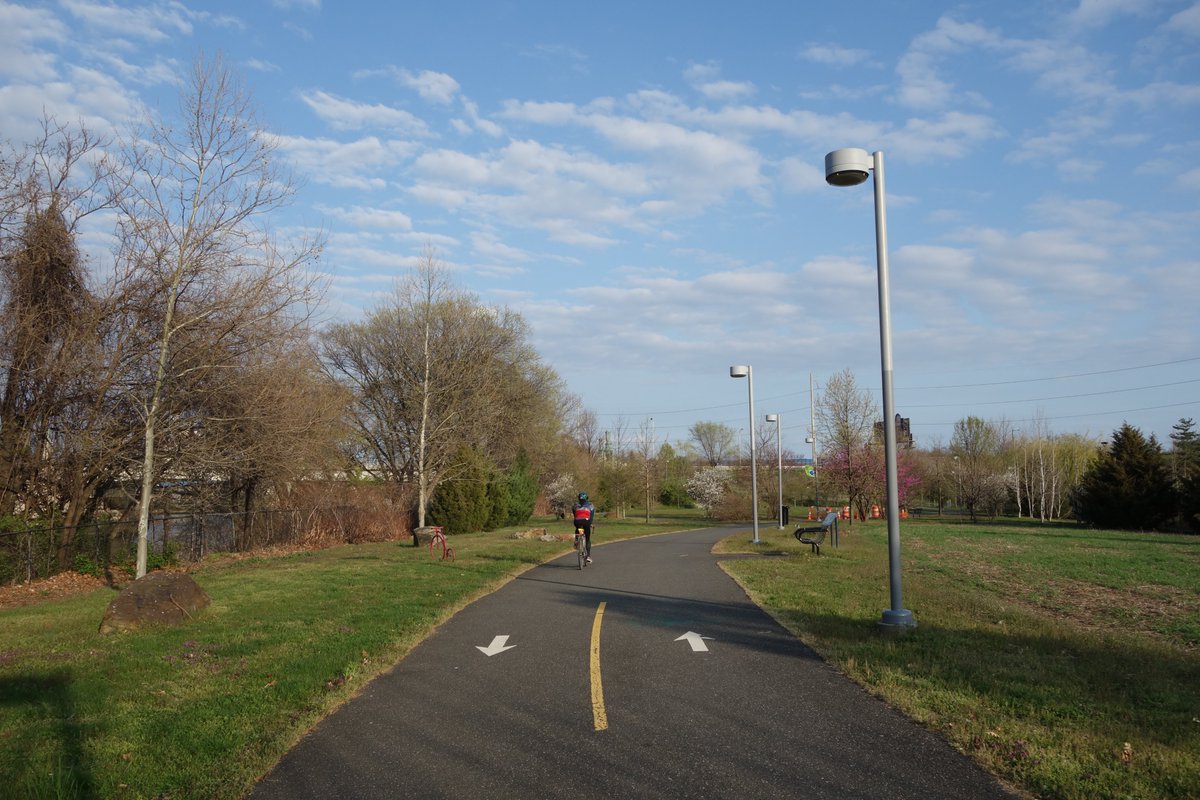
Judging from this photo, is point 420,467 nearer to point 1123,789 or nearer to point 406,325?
point 406,325

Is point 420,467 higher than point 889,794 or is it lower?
higher

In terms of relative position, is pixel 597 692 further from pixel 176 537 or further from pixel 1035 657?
pixel 176 537

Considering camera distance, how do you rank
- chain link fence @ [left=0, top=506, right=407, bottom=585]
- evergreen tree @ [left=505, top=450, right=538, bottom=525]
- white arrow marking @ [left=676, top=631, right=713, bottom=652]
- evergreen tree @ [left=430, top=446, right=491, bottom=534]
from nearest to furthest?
white arrow marking @ [left=676, top=631, right=713, bottom=652] → chain link fence @ [left=0, top=506, right=407, bottom=585] → evergreen tree @ [left=430, top=446, right=491, bottom=534] → evergreen tree @ [left=505, top=450, right=538, bottom=525]

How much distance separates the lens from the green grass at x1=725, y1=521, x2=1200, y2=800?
558cm

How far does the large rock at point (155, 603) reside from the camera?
11258 mm

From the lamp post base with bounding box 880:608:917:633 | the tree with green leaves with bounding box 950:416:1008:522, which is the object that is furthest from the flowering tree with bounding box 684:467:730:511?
the lamp post base with bounding box 880:608:917:633

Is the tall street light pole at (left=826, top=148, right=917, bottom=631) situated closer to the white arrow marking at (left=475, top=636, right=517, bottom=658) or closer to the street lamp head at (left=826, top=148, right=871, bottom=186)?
the street lamp head at (left=826, top=148, right=871, bottom=186)

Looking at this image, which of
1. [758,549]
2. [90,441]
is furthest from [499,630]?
[758,549]

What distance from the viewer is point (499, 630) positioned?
38.3ft

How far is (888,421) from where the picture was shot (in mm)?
10836

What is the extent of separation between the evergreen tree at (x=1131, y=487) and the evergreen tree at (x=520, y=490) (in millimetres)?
32289

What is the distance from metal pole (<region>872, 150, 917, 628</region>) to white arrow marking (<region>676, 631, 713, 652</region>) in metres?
2.27

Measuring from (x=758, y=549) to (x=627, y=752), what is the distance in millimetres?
21270

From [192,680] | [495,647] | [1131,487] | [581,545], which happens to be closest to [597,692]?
[495,647]
